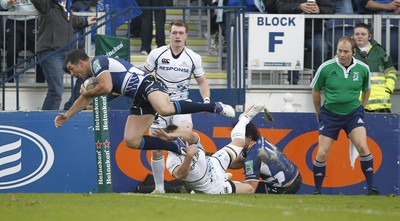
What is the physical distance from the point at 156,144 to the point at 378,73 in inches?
183

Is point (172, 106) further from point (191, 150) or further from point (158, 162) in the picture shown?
point (158, 162)

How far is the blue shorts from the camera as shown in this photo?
1630 cm

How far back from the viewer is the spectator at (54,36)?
59.2 ft

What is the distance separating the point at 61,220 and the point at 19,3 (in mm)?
8669

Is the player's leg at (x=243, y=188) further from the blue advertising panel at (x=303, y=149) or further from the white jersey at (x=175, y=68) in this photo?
the blue advertising panel at (x=303, y=149)

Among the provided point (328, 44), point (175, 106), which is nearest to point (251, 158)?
point (175, 106)

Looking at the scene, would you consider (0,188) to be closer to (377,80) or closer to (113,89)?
(113,89)

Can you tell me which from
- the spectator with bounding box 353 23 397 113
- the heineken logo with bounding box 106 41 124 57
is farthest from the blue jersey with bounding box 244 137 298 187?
the heineken logo with bounding box 106 41 124 57

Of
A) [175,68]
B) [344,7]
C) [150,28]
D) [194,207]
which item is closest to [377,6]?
[344,7]

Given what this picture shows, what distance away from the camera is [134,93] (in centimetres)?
1471

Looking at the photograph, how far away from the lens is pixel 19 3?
1889 cm

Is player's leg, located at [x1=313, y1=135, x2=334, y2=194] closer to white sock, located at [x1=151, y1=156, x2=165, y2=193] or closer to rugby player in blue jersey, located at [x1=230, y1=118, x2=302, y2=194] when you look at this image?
rugby player in blue jersey, located at [x1=230, y1=118, x2=302, y2=194]

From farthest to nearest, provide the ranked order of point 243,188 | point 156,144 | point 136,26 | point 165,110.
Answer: point 136,26, point 243,188, point 156,144, point 165,110

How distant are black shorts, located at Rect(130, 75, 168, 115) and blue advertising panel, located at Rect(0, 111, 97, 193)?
114 inches
